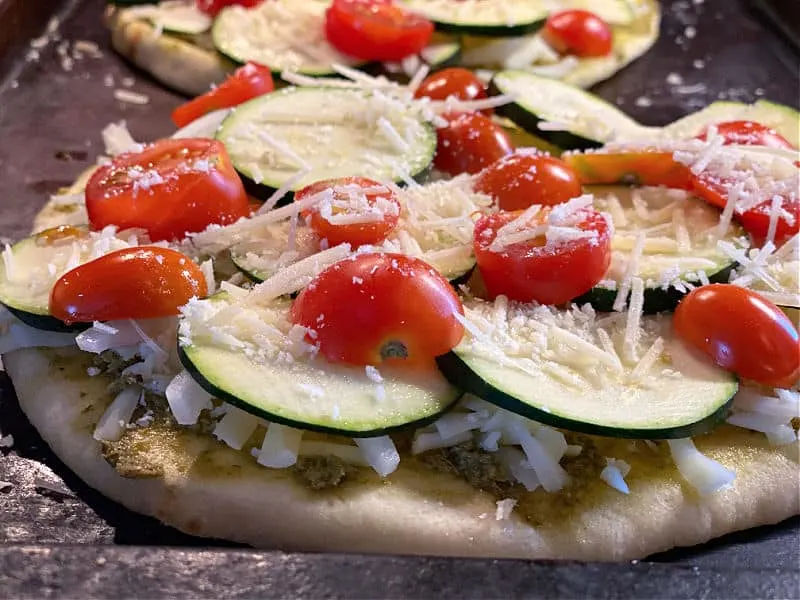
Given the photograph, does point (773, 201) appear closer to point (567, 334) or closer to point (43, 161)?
point (567, 334)

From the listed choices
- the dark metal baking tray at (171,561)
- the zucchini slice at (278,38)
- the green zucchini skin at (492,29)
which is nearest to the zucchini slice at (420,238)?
the dark metal baking tray at (171,561)

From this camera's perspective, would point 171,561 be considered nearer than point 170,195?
Yes

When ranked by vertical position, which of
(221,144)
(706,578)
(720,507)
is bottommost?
(720,507)

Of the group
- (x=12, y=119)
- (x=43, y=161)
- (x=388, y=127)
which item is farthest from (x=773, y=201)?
(x=12, y=119)

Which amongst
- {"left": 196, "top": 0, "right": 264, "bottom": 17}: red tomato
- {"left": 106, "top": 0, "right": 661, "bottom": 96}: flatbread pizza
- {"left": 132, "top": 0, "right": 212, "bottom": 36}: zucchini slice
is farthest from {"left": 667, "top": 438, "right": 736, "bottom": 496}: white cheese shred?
{"left": 196, "top": 0, "right": 264, "bottom": 17}: red tomato

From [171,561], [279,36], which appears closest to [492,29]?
[279,36]

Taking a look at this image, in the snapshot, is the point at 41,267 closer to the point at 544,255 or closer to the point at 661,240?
the point at 544,255

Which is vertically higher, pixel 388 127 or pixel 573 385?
pixel 388 127
